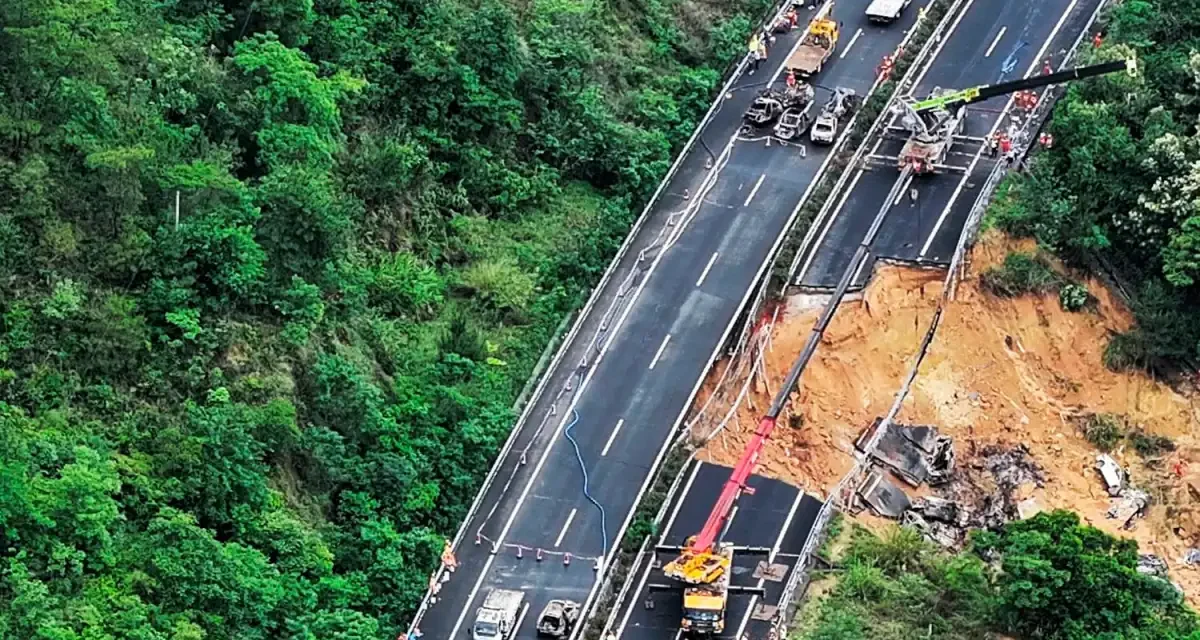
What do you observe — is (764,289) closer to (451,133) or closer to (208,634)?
(451,133)

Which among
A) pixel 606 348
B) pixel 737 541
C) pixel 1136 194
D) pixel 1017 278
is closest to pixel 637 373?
pixel 606 348

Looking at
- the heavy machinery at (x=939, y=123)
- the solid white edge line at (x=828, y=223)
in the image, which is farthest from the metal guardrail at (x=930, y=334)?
the solid white edge line at (x=828, y=223)

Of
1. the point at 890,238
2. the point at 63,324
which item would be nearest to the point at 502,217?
the point at 890,238

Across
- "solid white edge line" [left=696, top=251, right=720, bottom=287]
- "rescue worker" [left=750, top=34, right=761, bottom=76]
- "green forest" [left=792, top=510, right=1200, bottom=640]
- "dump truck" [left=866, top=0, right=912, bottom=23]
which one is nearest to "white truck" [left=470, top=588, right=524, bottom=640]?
"green forest" [left=792, top=510, right=1200, bottom=640]

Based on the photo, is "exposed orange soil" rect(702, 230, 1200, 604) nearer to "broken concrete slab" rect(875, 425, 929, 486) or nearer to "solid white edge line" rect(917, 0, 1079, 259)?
"broken concrete slab" rect(875, 425, 929, 486)

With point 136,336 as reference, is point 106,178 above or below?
above

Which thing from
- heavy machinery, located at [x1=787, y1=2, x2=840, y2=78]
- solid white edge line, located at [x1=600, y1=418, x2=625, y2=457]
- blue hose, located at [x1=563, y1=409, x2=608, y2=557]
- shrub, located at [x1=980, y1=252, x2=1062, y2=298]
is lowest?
blue hose, located at [x1=563, y1=409, x2=608, y2=557]
